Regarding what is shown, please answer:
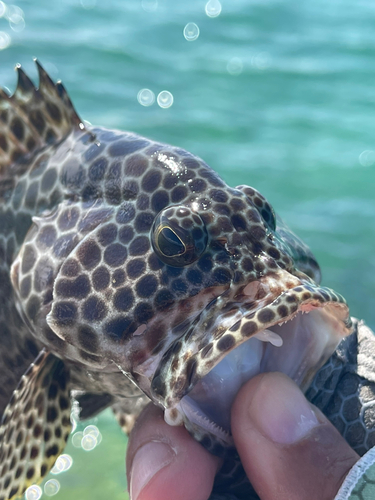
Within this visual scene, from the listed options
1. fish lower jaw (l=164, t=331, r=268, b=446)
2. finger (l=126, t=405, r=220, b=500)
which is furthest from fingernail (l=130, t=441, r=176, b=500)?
fish lower jaw (l=164, t=331, r=268, b=446)

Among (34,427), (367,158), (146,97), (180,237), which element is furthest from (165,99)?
(180,237)

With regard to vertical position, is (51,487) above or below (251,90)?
below

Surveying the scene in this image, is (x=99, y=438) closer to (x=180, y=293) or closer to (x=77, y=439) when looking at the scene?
(x=77, y=439)

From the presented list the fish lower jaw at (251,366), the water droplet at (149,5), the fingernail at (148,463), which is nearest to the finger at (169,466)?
the fingernail at (148,463)

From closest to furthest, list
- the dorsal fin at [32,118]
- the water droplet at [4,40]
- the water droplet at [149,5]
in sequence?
the dorsal fin at [32,118] < the water droplet at [4,40] < the water droplet at [149,5]

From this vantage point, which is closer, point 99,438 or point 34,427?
point 34,427

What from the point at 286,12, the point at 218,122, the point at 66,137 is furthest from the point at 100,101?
the point at 66,137

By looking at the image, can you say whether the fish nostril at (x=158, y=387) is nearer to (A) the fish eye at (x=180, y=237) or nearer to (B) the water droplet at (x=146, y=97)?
(A) the fish eye at (x=180, y=237)

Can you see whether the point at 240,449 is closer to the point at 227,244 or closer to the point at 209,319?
the point at 209,319
